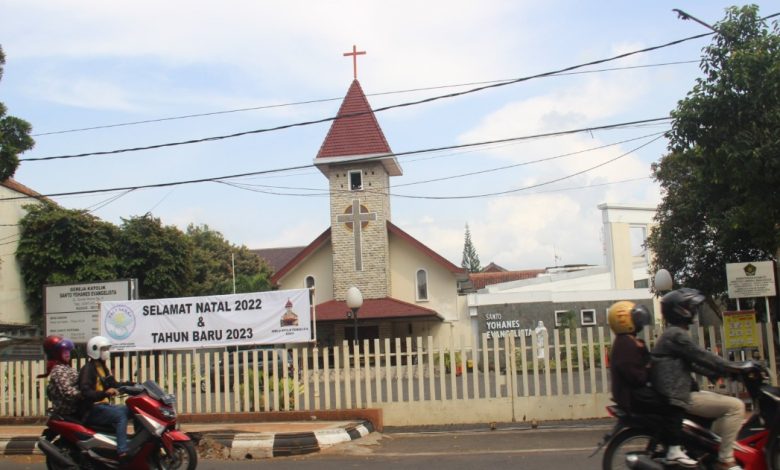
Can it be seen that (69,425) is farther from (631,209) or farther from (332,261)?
(631,209)

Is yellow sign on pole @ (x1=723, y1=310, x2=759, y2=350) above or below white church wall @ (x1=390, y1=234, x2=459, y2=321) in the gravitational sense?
below

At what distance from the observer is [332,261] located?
32.8m

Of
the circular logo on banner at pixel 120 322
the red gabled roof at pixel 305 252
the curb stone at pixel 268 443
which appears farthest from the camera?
the red gabled roof at pixel 305 252

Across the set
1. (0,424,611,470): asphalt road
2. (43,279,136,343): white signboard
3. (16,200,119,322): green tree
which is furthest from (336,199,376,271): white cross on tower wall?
(0,424,611,470): asphalt road

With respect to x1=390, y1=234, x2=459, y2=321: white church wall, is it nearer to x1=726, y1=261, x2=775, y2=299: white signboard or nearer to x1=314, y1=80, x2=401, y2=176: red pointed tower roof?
x1=314, y1=80, x2=401, y2=176: red pointed tower roof

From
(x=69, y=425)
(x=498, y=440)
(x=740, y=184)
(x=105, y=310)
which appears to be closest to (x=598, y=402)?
(x=498, y=440)

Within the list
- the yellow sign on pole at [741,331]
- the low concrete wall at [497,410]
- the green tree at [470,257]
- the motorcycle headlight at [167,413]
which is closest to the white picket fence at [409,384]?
the low concrete wall at [497,410]

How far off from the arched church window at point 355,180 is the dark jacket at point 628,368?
996 inches

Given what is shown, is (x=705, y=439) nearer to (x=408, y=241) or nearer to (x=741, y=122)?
(x=741, y=122)

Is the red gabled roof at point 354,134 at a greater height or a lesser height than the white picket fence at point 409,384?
greater

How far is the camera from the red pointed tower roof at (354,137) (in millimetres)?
30922

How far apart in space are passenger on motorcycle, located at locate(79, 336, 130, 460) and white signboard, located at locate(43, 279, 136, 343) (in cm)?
863

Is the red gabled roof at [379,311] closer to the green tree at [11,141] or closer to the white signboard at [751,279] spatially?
the green tree at [11,141]

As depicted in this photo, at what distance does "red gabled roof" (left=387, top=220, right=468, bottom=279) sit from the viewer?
105 ft
